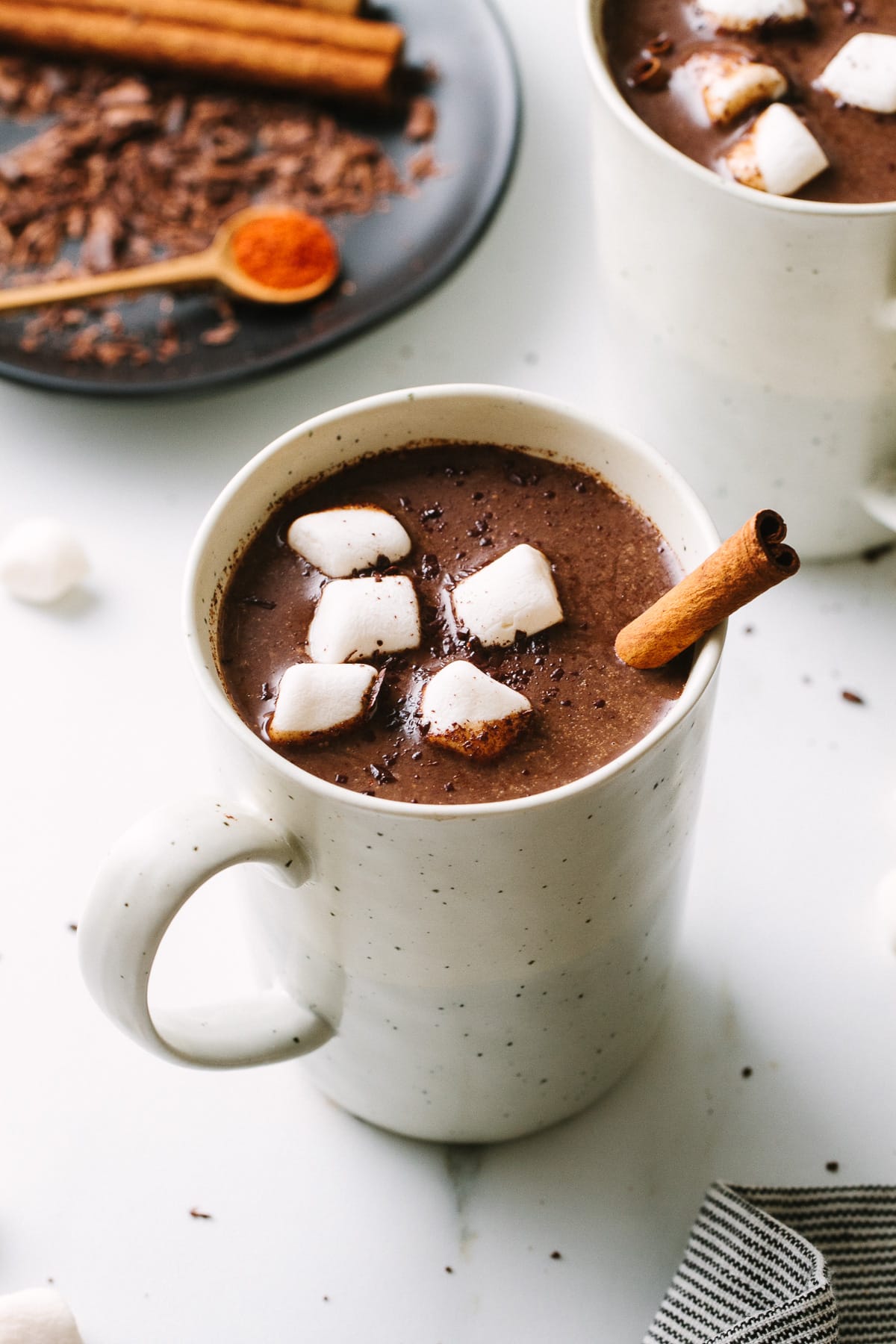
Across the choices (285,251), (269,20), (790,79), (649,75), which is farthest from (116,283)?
(790,79)

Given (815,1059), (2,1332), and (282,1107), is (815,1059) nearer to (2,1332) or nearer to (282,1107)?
(282,1107)

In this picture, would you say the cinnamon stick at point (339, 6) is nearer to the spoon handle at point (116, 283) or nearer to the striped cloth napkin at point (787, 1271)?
the spoon handle at point (116, 283)

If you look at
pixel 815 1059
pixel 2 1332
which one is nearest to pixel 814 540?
pixel 815 1059

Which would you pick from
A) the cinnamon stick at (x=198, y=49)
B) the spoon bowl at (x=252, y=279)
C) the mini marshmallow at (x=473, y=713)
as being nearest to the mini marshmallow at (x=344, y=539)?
the mini marshmallow at (x=473, y=713)

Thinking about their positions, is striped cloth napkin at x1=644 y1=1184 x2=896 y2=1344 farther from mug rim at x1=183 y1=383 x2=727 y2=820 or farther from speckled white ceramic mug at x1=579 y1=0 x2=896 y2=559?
speckled white ceramic mug at x1=579 y1=0 x2=896 y2=559

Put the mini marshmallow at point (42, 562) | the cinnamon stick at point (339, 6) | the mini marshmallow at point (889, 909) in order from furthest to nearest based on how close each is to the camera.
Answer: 1. the cinnamon stick at point (339, 6)
2. the mini marshmallow at point (42, 562)
3. the mini marshmallow at point (889, 909)
